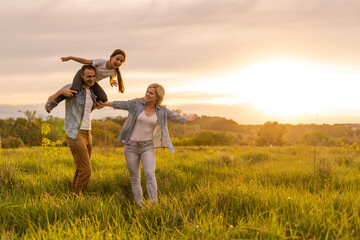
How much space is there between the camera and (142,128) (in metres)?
5.45

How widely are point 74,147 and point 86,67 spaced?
1427mm

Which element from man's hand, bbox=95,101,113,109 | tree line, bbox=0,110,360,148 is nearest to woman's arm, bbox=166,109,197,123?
man's hand, bbox=95,101,113,109

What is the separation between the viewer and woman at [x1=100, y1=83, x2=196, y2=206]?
17.6 feet

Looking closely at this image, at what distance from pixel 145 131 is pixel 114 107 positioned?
758 millimetres

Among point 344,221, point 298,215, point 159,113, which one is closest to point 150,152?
point 159,113

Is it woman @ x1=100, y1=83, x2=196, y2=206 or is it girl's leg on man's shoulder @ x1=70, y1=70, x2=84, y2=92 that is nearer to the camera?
girl's leg on man's shoulder @ x1=70, y1=70, x2=84, y2=92

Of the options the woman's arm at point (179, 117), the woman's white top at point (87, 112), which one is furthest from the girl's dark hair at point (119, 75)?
the woman's arm at point (179, 117)

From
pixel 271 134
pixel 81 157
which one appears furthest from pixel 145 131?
pixel 271 134

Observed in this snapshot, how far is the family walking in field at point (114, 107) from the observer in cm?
529

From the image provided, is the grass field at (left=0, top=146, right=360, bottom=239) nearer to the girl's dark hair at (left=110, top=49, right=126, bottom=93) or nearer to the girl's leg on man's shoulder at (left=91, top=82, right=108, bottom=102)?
the girl's leg on man's shoulder at (left=91, top=82, right=108, bottom=102)

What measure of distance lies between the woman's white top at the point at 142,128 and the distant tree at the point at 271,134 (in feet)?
69.2

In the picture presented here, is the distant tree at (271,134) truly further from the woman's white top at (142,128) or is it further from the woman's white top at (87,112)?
the woman's white top at (87,112)

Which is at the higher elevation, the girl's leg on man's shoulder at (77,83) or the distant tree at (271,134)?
the girl's leg on man's shoulder at (77,83)

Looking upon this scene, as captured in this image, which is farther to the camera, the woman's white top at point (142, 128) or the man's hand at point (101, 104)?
the man's hand at point (101, 104)
